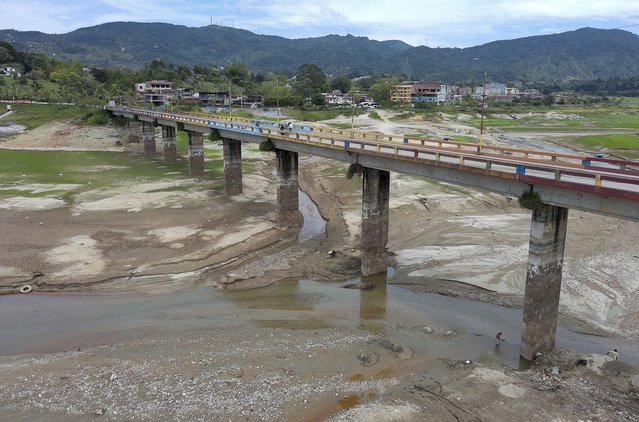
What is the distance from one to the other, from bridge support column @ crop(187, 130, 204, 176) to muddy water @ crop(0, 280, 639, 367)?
39849 millimetres

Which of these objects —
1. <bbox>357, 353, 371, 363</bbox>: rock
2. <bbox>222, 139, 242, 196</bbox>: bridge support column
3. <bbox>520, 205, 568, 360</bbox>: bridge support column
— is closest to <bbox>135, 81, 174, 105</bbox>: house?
→ <bbox>222, 139, 242, 196</bbox>: bridge support column

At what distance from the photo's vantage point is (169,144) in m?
81.9

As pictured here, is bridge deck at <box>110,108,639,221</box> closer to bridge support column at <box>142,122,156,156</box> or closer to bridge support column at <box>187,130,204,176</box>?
bridge support column at <box>187,130,204,176</box>

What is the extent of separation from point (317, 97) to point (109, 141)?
91.9m

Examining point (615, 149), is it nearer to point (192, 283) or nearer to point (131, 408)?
point (192, 283)

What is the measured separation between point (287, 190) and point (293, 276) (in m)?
13.8

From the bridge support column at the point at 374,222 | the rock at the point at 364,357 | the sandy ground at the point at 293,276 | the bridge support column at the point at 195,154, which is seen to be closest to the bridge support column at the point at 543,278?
the sandy ground at the point at 293,276

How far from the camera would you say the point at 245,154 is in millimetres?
86750

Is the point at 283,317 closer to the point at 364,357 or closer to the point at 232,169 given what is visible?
the point at 364,357

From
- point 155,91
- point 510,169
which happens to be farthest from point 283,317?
point 155,91

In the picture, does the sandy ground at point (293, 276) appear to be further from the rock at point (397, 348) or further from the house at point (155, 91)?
the house at point (155, 91)

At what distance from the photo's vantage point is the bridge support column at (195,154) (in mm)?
68625

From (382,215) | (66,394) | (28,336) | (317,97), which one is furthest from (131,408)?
(317,97)

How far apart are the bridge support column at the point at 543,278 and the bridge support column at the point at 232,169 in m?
39.9
